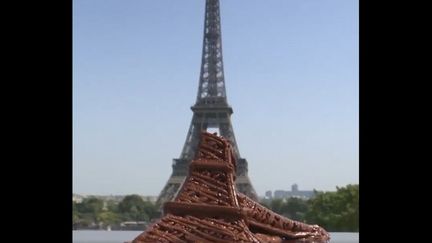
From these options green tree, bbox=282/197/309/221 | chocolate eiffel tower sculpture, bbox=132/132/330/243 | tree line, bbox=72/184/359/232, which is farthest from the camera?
green tree, bbox=282/197/309/221

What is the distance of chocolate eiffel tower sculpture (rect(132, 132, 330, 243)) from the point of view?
3035 mm

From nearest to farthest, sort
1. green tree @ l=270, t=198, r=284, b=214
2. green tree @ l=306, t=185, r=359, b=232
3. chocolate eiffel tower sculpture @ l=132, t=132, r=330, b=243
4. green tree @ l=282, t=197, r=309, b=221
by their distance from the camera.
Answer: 1. chocolate eiffel tower sculpture @ l=132, t=132, r=330, b=243
2. green tree @ l=306, t=185, r=359, b=232
3. green tree @ l=270, t=198, r=284, b=214
4. green tree @ l=282, t=197, r=309, b=221

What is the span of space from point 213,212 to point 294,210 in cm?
1216

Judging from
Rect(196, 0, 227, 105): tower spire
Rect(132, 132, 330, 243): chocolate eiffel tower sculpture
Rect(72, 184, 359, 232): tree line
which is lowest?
Rect(72, 184, 359, 232): tree line

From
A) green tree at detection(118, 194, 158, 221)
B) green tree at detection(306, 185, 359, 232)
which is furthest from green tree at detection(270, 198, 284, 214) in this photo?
green tree at detection(118, 194, 158, 221)

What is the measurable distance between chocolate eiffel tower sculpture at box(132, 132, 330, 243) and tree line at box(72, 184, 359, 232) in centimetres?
945

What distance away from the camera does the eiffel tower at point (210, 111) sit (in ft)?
47.4

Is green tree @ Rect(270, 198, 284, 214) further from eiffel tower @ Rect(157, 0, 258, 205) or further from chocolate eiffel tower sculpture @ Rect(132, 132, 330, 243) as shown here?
chocolate eiffel tower sculpture @ Rect(132, 132, 330, 243)

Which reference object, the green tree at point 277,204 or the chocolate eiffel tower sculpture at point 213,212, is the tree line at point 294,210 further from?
the chocolate eiffel tower sculpture at point 213,212

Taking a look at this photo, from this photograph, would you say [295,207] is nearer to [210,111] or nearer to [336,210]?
[336,210]
